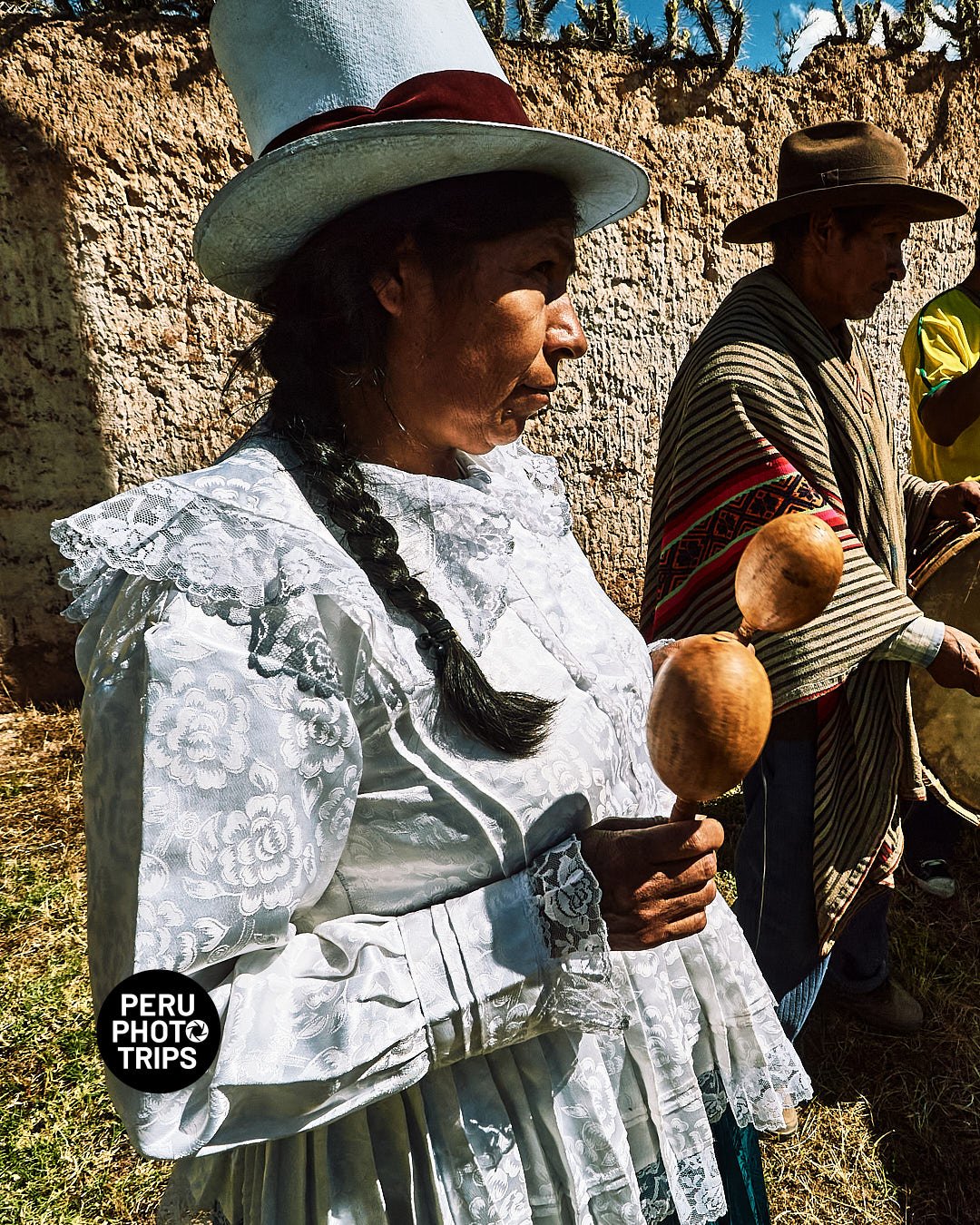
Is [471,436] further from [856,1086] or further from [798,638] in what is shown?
[856,1086]

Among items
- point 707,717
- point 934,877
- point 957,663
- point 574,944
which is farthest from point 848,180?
point 934,877

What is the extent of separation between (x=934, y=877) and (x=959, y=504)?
1.54 metres

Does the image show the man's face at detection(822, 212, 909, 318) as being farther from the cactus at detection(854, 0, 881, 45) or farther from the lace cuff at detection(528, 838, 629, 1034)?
the cactus at detection(854, 0, 881, 45)

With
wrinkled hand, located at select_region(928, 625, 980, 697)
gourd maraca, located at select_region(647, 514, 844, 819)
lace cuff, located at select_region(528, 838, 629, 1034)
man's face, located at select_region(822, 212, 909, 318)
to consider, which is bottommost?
lace cuff, located at select_region(528, 838, 629, 1034)

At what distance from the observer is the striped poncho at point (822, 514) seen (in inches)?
90.0

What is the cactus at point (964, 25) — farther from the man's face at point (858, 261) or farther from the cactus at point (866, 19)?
the man's face at point (858, 261)

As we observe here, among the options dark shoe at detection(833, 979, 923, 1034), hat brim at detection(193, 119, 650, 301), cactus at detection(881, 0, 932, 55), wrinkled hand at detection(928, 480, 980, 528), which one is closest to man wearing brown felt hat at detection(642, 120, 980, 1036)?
wrinkled hand at detection(928, 480, 980, 528)

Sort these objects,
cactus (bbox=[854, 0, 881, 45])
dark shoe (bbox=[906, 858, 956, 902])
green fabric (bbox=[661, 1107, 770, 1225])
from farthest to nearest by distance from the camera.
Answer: cactus (bbox=[854, 0, 881, 45]) < dark shoe (bbox=[906, 858, 956, 902]) < green fabric (bbox=[661, 1107, 770, 1225])

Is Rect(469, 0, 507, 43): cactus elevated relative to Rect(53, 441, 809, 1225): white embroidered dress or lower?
elevated

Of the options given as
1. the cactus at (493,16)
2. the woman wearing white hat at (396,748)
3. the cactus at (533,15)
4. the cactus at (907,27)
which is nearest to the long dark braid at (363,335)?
the woman wearing white hat at (396,748)

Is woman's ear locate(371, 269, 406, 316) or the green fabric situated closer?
woman's ear locate(371, 269, 406, 316)

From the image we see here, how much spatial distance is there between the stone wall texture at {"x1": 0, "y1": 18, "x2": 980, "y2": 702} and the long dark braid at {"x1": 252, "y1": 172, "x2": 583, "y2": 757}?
2378mm

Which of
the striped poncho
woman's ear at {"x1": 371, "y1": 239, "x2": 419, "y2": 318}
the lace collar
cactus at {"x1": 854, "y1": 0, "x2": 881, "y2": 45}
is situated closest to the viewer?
the lace collar

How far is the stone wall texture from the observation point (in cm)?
377
